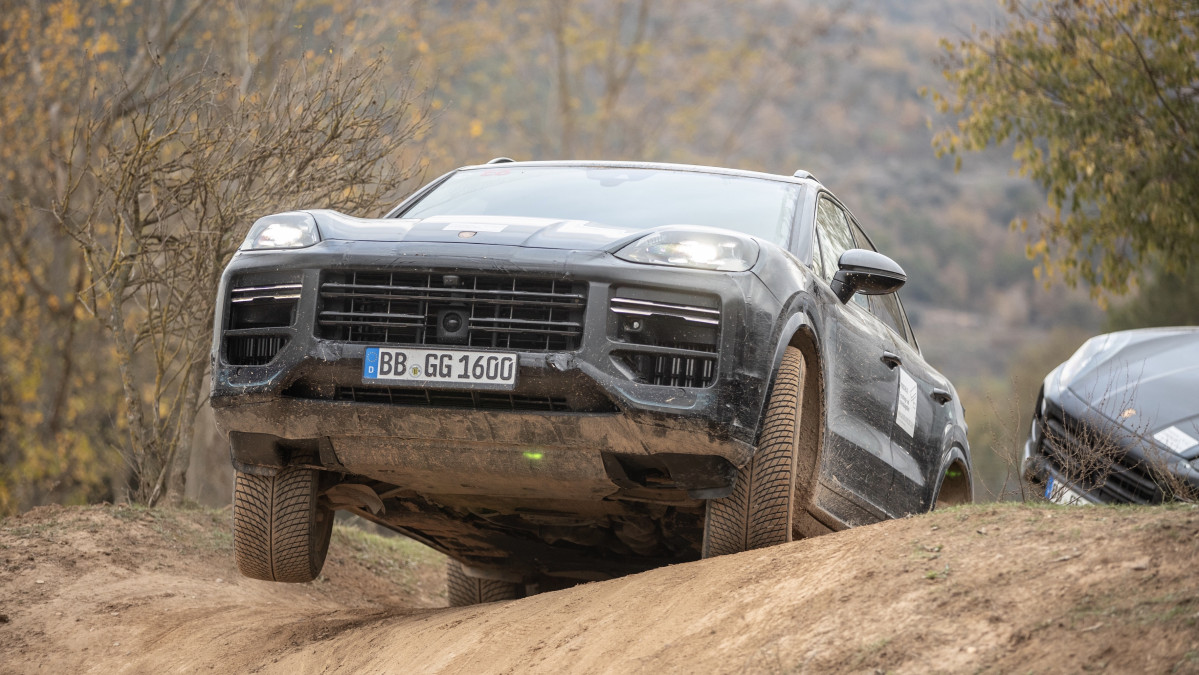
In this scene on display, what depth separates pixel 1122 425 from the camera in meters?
5.58

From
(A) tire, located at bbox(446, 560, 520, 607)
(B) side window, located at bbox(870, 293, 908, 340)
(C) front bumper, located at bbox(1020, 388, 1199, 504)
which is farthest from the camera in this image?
(A) tire, located at bbox(446, 560, 520, 607)

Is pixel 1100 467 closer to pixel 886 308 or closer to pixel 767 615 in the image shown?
pixel 886 308

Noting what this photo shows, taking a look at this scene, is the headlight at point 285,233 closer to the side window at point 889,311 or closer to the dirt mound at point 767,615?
the dirt mound at point 767,615

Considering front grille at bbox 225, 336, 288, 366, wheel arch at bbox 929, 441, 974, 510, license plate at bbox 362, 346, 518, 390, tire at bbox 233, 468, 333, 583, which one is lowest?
wheel arch at bbox 929, 441, 974, 510

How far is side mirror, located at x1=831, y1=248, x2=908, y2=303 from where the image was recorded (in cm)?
511

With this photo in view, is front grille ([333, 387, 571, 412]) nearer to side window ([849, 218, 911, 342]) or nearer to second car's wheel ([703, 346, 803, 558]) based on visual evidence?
second car's wheel ([703, 346, 803, 558])

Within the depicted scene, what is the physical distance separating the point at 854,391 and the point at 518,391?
181cm

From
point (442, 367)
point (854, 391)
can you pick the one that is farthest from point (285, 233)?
point (854, 391)

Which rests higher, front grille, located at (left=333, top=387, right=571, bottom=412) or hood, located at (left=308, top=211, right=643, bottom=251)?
hood, located at (left=308, top=211, right=643, bottom=251)

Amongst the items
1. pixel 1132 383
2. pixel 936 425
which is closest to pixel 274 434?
pixel 936 425

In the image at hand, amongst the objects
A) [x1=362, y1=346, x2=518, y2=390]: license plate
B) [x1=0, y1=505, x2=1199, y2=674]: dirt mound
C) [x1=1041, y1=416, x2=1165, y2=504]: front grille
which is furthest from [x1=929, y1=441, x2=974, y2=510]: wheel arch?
[x1=362, y1=346, x2=518, y2=390]: license plate

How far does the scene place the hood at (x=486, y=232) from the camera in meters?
4.36

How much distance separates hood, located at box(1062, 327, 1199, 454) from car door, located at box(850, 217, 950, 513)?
673mm

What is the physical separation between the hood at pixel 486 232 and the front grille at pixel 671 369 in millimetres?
408
